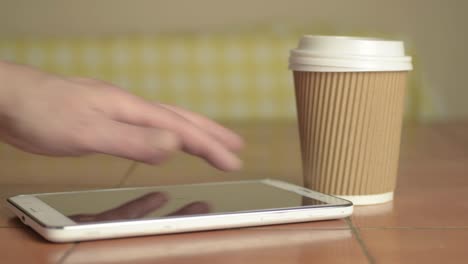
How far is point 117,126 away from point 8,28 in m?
2.63

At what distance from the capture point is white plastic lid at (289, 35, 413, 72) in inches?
28.3

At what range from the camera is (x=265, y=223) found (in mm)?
628

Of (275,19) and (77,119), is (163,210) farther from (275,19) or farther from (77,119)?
(275,19)

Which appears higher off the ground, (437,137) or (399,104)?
(399,104)

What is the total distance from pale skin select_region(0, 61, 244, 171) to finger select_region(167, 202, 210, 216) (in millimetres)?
40

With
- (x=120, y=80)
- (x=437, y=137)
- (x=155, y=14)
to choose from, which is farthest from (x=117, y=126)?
(x=155, y=14)

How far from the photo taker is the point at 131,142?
60 cm

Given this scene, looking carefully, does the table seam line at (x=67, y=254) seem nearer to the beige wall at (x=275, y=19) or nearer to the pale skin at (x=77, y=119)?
the pale skin at (x=77, y=119)

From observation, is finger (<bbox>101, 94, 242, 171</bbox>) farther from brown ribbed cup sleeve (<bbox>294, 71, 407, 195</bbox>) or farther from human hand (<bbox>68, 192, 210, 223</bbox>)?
brown ribbed cup sleeve (<bbox>294, 71, 407, 195</bbox>)

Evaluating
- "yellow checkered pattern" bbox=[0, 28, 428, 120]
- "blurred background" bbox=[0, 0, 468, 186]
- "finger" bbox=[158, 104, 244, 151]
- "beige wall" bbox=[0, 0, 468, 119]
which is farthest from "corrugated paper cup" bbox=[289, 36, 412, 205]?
"beige wall" bbox=[0, 0, 468, 119]

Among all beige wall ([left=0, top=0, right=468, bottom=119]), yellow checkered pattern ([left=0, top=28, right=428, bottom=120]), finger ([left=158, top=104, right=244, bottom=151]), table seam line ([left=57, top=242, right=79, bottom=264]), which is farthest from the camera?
beige wall ([left=0, top=0, right=468, bottom=119])

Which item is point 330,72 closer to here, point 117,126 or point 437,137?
point 117,126

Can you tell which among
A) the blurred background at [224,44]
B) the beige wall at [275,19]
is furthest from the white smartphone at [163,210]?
the beige wall at [275,19]

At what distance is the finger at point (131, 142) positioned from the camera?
1.94 feet
